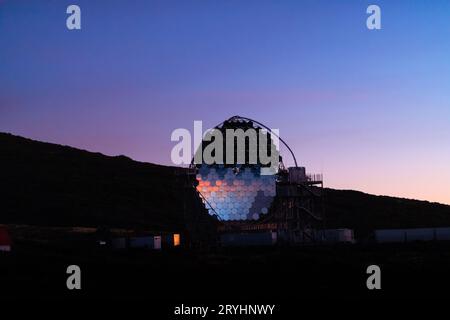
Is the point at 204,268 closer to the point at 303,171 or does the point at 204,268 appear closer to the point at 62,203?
the point at 303,171

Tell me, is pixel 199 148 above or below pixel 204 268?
above

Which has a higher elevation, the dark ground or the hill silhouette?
the hill silhouette

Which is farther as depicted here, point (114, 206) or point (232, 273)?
point (114, 206)

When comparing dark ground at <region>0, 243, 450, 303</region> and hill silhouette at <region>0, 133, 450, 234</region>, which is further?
hill silhouette at <region>0, 133, 450, 234</region>

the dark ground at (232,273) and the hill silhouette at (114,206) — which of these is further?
the hill silhouette at (114,206)

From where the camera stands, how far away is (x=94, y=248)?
3428 inches

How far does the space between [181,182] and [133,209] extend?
80.9m

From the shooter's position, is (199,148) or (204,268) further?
(199,148)

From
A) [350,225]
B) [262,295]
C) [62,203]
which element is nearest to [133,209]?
[62,203]

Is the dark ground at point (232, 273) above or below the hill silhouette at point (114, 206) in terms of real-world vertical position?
below

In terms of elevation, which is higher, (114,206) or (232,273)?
(114,206)
